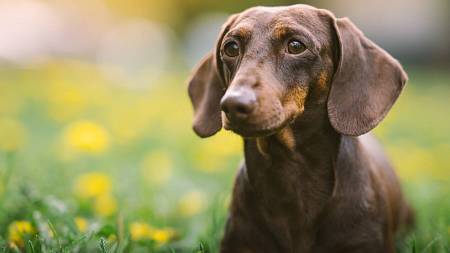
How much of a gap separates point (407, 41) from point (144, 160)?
19.4 m

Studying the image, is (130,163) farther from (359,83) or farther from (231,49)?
(359,83)

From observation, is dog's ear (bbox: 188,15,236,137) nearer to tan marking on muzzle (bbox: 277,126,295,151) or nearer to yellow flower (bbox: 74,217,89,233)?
tan marking on muzzle (bbox: 277,126,295,151)

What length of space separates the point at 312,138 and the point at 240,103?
72cm

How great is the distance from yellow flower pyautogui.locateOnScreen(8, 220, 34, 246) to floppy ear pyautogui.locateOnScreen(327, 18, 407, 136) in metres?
1.56

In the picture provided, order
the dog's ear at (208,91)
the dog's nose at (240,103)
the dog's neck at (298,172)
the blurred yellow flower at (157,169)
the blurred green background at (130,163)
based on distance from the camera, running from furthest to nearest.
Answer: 1. the blurred yellow flower at (157,169)
2. the blurred green background at (130,163)
3. the dog's ear at (208,91)
4. the dog's neck at (298,172)
5. the dog's nose at (240,103)

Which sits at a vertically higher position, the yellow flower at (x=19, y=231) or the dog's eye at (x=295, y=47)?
the dog's eye at (x=295, y=47)

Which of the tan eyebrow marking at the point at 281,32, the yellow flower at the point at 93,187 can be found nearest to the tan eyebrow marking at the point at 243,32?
the tan eyebrow marking at the point at 281,32

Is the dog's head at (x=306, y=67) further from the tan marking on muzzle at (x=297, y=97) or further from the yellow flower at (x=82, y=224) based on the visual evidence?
the yellow flower at (x=82, y=224)

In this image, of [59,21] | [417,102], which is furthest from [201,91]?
[59,21]

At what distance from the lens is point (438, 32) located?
22.0m

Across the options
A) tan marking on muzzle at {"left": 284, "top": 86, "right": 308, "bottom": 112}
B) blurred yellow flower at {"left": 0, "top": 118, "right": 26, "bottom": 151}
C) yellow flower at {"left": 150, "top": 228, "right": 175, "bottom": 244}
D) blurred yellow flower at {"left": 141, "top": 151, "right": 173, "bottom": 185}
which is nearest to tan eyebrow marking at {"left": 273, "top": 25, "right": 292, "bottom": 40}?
tan marking on muzzle at {"left": 284, "top": 86, "right": 308, "bottom": 112}

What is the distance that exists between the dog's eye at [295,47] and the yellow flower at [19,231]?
1.52m

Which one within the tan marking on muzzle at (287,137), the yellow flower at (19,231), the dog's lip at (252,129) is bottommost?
the yellow flower at (19,231)

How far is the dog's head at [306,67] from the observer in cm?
301
